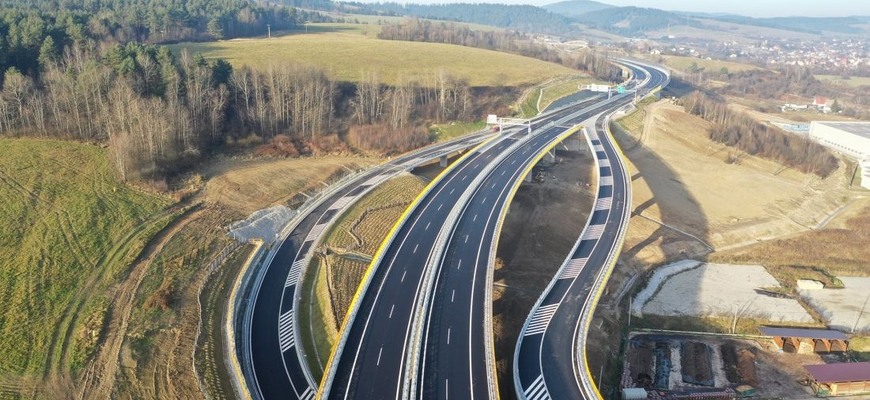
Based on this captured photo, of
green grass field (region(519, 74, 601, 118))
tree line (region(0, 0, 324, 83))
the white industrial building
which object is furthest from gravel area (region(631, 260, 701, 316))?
tree line (region(0, 0, 324, 83))

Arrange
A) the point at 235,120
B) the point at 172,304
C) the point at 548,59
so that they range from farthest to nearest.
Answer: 1. the point at 548,59
2. the point at 235,120
3. the point at 172,304

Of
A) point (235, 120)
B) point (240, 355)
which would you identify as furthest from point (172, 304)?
point (235, 120)

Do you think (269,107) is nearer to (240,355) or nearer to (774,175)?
(240,355)

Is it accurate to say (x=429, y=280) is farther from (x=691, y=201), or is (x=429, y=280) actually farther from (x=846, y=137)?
(x=846, y=137)

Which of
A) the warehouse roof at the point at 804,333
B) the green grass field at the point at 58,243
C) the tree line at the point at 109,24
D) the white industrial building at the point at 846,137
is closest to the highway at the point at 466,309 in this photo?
the green grass field at the point at 58,243

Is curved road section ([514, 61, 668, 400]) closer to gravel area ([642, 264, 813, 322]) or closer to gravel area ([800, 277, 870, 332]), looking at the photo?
gravel area ([642, 264, 813, 322])

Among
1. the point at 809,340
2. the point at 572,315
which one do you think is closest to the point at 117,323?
the point at 572,315

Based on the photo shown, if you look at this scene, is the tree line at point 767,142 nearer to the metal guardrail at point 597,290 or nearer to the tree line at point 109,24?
the metal guardrail at point 597,290
